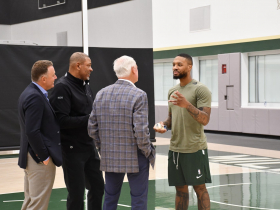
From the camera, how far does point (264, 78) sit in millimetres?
14508

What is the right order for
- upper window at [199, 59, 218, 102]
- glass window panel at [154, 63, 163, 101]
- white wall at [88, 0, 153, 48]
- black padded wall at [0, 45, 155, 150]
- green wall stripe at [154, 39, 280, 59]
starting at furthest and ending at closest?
glass window panel at [154, 63, 163, 101], upper window at [199, 59, 218, 102], green wall stripe at [154, 39, 280, 59], white wall at [88, 0, 153, 48], black padded wall at [0, 45, 155, 150]

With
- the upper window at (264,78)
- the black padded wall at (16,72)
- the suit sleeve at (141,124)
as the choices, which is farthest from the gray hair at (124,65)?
the upper window at (264,78)

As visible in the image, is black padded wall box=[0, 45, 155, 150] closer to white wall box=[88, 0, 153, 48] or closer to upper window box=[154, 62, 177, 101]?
white wall box=[88, 0, 153, 48]

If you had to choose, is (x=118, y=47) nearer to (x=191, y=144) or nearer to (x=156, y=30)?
(x=156, y=30)

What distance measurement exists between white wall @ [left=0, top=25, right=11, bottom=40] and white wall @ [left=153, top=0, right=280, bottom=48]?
23.7ft

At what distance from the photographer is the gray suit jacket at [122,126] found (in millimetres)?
3604

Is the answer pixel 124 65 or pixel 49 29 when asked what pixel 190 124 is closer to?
pixel 124 65

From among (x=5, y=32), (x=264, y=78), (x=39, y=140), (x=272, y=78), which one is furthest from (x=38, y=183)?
(x=264, y=78)

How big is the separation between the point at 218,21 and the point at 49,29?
21.8 ft

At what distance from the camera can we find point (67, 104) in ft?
13.3

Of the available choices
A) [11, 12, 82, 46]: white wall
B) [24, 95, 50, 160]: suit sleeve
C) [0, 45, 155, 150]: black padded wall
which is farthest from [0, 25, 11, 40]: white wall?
[24, 95, 50, 160]: suit sleeve

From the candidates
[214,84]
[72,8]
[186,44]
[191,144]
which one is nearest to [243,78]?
[214,84]

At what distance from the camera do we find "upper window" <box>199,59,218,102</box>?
16.1 m

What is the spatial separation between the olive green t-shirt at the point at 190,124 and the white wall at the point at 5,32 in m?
7.57
